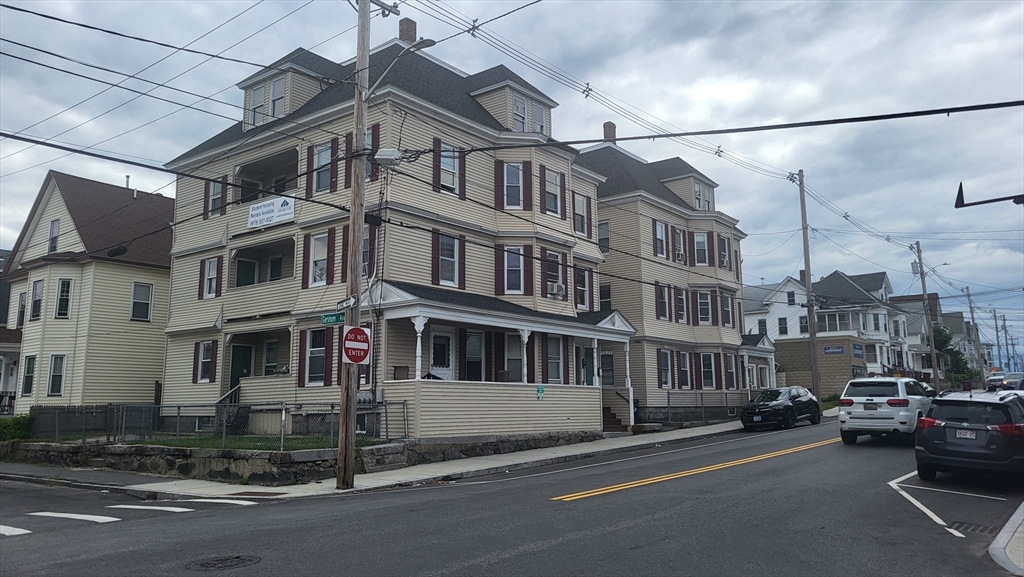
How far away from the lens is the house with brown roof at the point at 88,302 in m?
31.0

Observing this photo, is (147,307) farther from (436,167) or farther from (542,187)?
(542,187)

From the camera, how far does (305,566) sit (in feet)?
25.7

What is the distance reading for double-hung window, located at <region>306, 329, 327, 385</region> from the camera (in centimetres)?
2411

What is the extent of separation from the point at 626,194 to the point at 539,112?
7938 millimetres

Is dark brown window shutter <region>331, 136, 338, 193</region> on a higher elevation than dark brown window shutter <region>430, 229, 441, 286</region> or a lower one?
higher

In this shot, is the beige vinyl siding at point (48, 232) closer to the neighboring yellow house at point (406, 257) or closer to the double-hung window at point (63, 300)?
the double-hung window at point (63, 300)

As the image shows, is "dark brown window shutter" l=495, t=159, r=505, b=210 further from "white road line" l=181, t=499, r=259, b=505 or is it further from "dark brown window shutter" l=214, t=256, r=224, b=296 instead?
"white road line" l=181, t=499, r=259, b=505

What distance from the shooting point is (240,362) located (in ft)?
91.4

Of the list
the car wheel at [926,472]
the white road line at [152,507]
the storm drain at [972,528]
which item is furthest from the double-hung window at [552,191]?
the storm drain at [972,528]

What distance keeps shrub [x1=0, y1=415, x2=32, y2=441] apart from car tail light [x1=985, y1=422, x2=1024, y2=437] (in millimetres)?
28613

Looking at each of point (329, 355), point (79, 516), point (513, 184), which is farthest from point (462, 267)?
point (79, 516)

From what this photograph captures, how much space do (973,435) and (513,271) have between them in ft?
53.7

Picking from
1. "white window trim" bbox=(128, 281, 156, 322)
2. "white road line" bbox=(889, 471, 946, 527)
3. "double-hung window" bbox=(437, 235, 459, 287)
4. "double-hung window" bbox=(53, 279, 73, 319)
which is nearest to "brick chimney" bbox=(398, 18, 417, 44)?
"double-hung window" bbox=(437, 235, 459, 287)

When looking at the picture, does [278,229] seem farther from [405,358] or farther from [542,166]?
[542,166]
